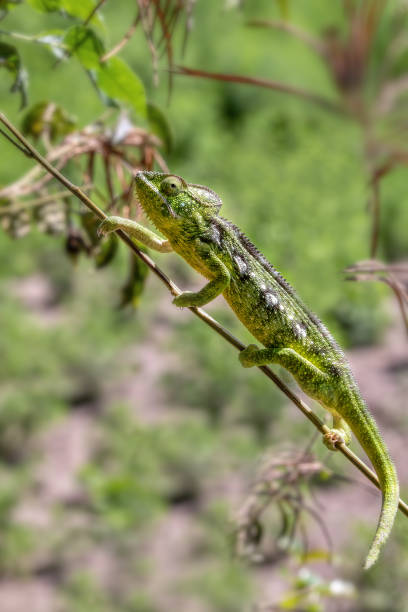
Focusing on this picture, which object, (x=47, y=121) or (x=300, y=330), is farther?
(x=47, y=121)

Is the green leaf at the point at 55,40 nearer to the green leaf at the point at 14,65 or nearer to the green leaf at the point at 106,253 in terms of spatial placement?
the green leaf at the point at 14,65

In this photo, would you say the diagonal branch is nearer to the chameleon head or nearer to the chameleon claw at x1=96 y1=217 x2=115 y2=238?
the chameleon head

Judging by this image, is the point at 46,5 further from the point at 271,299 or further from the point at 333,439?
the point at 333,439

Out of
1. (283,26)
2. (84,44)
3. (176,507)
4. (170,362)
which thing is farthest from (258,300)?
(170,362)

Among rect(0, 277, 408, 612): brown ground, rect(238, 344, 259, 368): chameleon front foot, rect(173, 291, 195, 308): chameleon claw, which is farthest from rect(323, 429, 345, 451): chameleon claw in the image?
rect(0, 277, 408, 612): brown ground

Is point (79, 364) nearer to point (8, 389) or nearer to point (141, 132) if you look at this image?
point (8, 389)

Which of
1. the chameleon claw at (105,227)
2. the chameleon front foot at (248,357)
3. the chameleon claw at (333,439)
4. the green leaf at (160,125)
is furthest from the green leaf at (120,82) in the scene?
the chameleon claw at (333,439)

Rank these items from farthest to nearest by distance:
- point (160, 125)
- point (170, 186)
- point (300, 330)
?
point (160, 125)
point (300, 330)
point (170, 186)
